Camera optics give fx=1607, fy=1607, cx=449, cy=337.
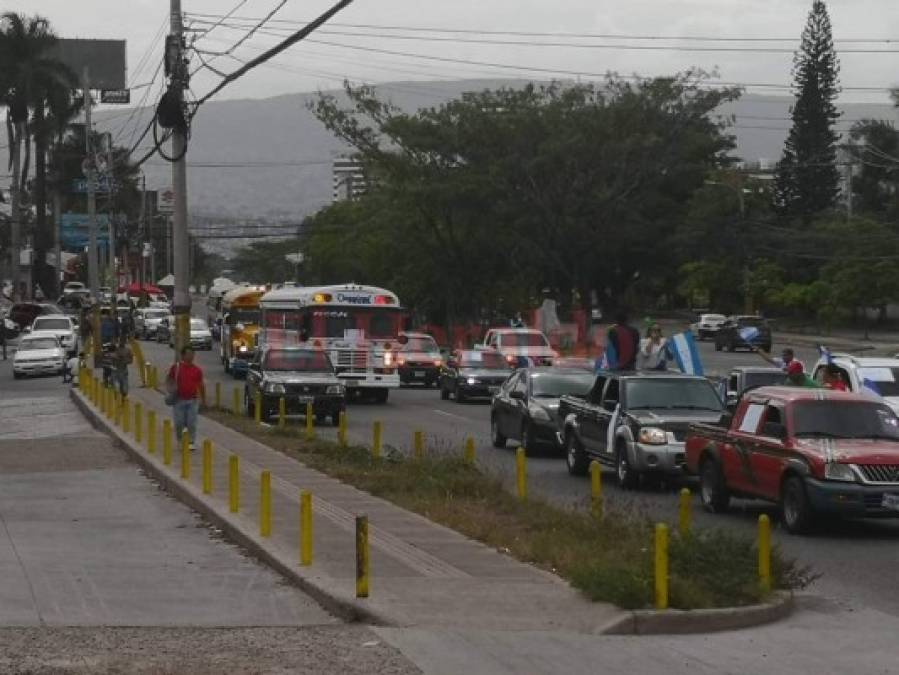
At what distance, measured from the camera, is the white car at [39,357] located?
2174 inches

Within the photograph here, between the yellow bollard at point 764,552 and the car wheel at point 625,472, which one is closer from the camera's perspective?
the yellow bollard at point 764,552

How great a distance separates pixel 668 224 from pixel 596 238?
76.4ft

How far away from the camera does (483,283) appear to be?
230 ft

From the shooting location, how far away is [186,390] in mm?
24875

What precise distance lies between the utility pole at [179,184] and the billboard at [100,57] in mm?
89313

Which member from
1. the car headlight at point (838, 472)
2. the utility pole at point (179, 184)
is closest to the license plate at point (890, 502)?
the car headlight at point (838, 472)

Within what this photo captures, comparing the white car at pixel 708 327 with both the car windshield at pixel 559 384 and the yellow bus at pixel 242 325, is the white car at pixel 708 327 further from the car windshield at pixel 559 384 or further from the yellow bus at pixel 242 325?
the car windshield at pixel 559 384

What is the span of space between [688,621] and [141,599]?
4.47 m

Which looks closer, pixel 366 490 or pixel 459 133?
pixel 366 490

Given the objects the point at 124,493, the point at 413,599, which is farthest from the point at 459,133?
the point at 413,599

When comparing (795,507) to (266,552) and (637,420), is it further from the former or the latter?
(266,552)

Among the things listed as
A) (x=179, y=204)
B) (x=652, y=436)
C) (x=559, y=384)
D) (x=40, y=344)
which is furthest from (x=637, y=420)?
(x=40, y=344)

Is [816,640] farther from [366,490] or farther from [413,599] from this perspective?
[366,490]

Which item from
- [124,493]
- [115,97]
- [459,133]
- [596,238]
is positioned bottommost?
[124,493]
